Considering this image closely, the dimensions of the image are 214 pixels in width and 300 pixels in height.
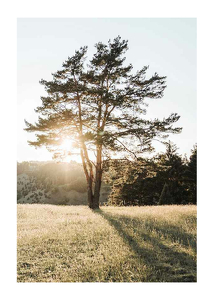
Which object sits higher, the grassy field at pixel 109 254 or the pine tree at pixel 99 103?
the pine tree at pixel 99 103

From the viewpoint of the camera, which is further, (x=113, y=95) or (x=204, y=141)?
(x=113, y=95)

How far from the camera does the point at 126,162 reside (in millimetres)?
13742

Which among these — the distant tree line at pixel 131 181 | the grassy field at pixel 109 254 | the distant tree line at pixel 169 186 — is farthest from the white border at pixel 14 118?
the distant tree line at pixel 169 186

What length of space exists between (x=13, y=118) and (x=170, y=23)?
5.43 metres

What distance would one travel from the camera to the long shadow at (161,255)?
166 inches

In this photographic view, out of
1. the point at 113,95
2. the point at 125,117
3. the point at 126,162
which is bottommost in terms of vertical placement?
the point at 126,162

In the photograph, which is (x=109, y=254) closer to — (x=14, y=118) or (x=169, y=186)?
(x=14, y=118)

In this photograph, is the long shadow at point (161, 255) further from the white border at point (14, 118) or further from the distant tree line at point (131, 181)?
the distant tree line at point (131, 181)

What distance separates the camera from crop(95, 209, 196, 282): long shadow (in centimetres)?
421

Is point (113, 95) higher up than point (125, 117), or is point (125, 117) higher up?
point (113, 95)
